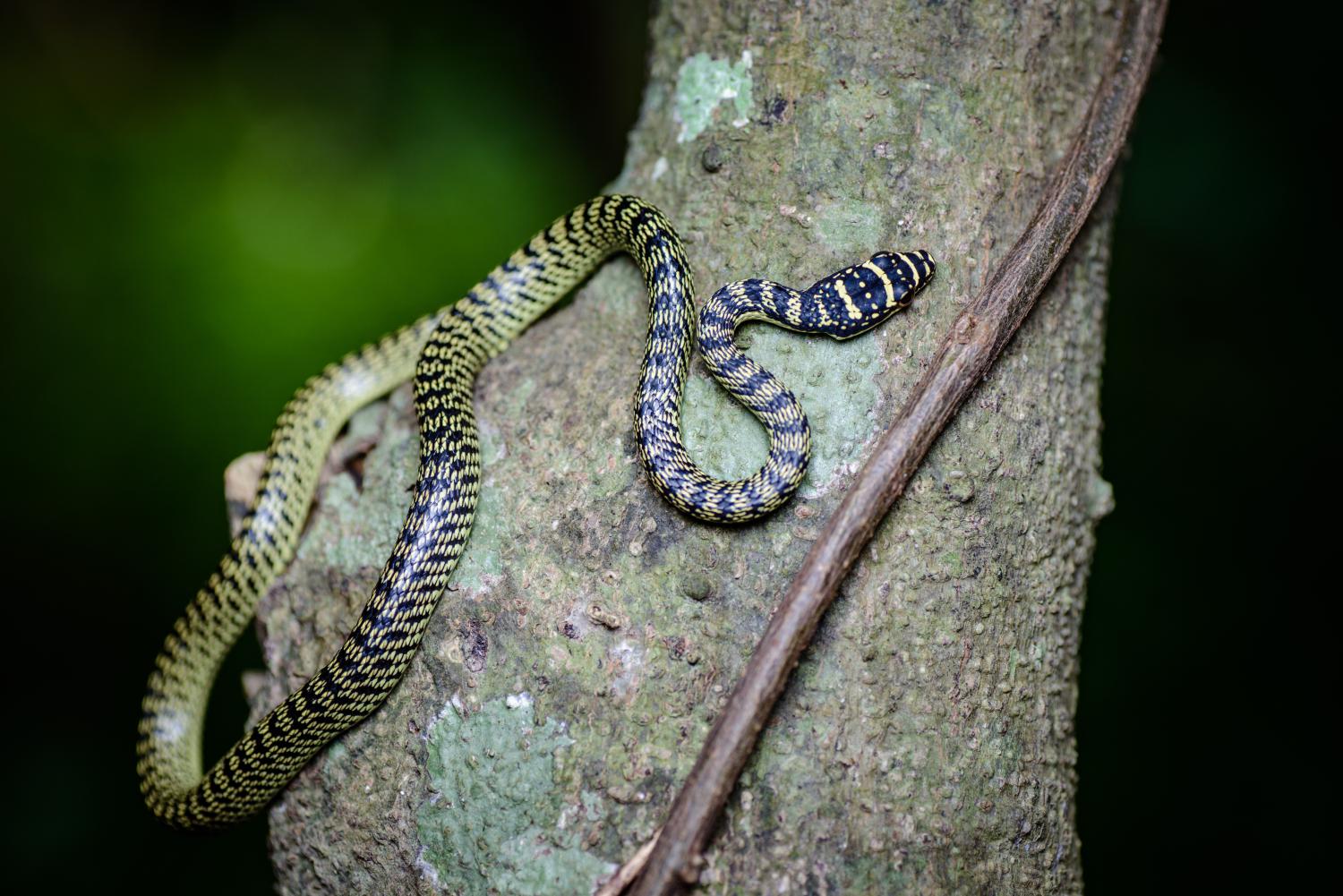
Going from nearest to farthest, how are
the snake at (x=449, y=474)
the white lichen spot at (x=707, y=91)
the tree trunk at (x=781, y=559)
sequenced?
1. the tree trunk at (x=781, y=559)
2. the snake at (x=449, y=474)
3. the white lichen spot at (x=707, y=91)

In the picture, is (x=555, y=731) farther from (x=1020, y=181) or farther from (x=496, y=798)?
(x=1020, y=181)

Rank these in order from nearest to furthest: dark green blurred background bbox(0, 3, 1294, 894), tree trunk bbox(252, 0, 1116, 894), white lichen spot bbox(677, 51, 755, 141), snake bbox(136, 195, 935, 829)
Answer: tree trunk bbox(252, 0, 1116, 894), snake bbox(136, 195, 935, 829), white lichen spot bbox(677, 51, 755, 141), dark green blurred background bbox(0, 3, 1294, 894)

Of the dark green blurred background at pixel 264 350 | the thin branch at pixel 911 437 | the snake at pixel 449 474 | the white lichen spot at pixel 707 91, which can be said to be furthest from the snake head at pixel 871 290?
the dark green blurred background at pixel 264 350

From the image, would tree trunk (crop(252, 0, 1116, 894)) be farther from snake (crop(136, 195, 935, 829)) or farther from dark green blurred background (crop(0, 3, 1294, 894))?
dark green blurred background (crop(0, 3, 1294, 894))

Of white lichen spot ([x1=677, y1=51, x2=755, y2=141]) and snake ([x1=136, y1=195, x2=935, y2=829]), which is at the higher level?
white lichen spot ([x1=677, y1=51, x2=755, y2=141])

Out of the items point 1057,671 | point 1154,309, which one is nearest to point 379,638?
point 1057,671

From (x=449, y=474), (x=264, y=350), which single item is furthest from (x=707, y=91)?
(x=264, y=350)

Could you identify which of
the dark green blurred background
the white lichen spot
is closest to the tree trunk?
the white lichen spot

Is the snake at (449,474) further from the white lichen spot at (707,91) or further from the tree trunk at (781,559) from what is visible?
the white lichen spot at (707,91)
